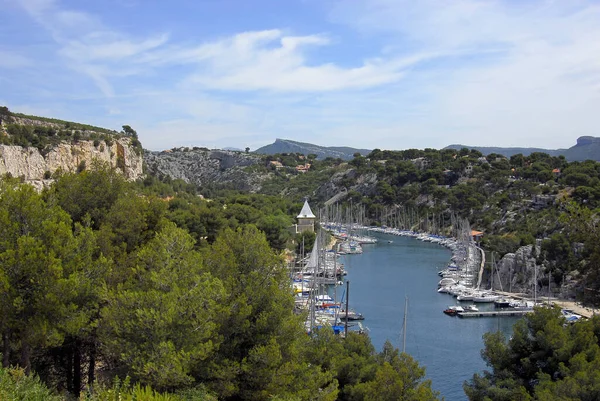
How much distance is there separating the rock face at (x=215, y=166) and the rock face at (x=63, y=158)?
146 feet

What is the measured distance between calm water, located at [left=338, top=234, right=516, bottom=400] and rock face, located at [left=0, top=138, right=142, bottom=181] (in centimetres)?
1542

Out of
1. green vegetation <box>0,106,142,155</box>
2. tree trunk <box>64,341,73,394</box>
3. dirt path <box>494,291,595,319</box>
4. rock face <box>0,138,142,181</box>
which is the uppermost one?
green vegetation <box>0,106,142,155</box>

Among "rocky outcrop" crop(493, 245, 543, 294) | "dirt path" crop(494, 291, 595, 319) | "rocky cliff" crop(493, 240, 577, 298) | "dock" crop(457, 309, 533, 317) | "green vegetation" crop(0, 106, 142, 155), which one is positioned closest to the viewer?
"dirt path" crop(494, 291, 595, 319)

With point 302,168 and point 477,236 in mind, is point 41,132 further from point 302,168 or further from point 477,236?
point 302,168

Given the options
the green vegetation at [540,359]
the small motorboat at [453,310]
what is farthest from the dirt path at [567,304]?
the green vegetation at [540,359]

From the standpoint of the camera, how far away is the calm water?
788 inches

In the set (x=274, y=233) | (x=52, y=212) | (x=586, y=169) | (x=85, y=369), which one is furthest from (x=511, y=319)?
(x=586, y=169)

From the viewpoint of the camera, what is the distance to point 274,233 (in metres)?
34.5

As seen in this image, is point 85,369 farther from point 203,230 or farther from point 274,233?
point 274,233

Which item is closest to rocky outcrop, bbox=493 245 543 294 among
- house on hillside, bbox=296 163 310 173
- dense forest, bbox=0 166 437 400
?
dense forest, bbox=0 166 437 400

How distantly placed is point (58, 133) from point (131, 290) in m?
28.4

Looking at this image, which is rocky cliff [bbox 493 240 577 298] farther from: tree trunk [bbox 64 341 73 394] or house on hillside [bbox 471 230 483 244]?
tree trunk [bbox 64 341 73 394]

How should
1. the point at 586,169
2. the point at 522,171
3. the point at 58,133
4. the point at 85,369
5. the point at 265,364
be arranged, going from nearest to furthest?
the point at 265,364
the point at 85,369
the point at 58,133
the point at 586,169
the point at 522,171

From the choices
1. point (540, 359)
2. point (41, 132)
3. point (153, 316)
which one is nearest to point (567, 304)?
point (540, 359)
